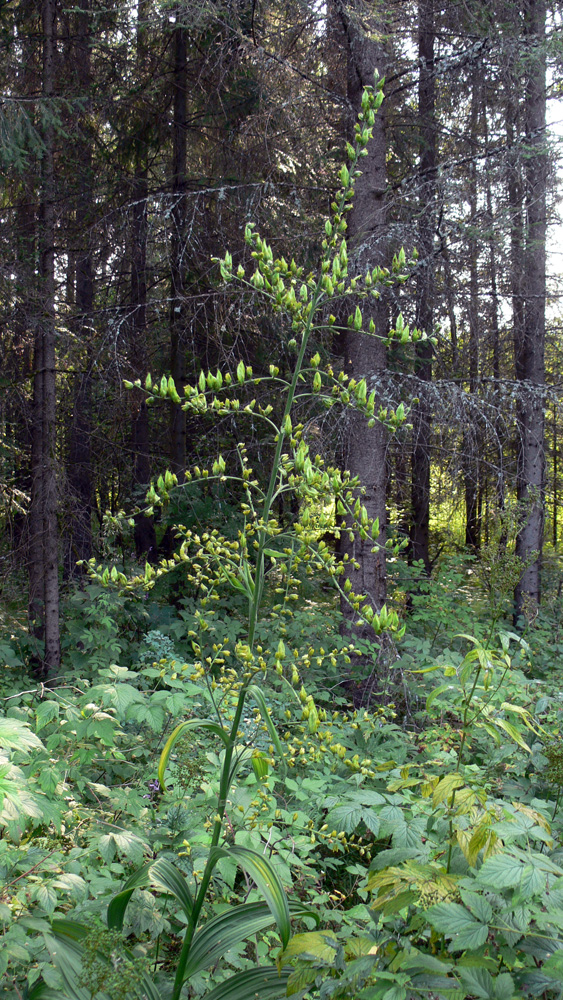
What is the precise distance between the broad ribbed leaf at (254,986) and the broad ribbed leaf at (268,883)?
1.10 feet

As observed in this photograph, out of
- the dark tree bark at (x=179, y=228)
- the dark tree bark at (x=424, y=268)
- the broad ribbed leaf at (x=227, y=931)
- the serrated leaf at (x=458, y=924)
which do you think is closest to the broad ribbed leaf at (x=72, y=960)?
the broad ribbed leaf at (x=227, y=931)

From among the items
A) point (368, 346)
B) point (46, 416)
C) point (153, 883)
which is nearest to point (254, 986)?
point (153, 883)

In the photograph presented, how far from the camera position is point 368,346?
5.78 meters

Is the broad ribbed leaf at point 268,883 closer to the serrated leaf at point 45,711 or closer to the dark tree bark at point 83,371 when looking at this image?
the serrated leaf at point 45,711

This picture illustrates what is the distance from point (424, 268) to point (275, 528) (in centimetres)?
491

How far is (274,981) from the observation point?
1.81 meters

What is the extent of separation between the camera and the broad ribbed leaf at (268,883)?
1.57 metres

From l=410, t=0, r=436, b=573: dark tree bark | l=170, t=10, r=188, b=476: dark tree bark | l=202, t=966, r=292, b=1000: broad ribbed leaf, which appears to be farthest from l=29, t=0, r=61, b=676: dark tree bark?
l=202, t=966, r=292, b=1000: broad ribbed leaf

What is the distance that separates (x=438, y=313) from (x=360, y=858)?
6.06m

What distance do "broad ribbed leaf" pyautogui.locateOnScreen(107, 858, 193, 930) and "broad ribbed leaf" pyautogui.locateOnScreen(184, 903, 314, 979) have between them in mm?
90

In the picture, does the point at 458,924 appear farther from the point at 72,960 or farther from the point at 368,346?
the point at 368,346

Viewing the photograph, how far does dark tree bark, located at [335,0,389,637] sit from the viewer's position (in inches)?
221

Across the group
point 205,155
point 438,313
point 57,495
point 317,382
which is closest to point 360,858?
point 317,382

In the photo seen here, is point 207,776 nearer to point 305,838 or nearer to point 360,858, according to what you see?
point 305,838
